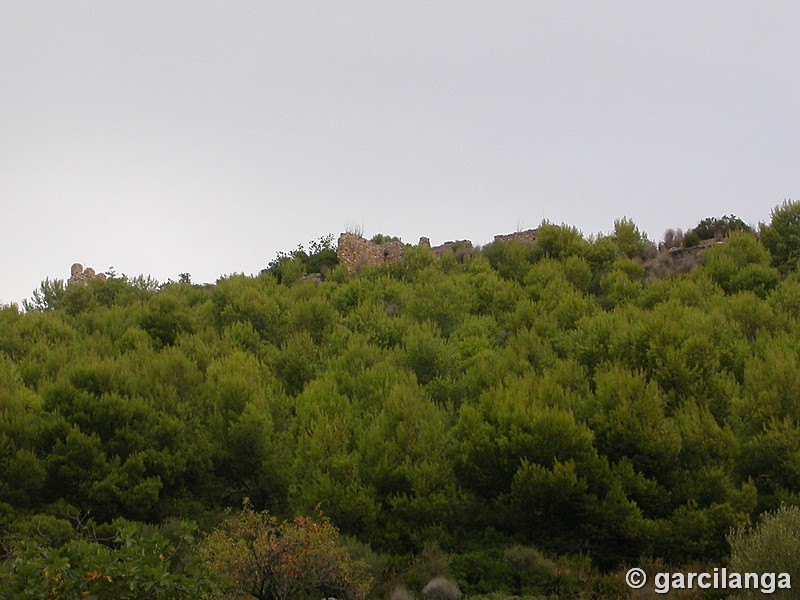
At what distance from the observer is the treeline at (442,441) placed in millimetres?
16484

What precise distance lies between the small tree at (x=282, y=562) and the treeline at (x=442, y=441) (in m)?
0.93

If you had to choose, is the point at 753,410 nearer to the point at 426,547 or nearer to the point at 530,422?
the point at 530,422

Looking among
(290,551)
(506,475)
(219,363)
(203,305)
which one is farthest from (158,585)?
(203,305)

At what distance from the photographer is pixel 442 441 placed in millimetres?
Result: 18812

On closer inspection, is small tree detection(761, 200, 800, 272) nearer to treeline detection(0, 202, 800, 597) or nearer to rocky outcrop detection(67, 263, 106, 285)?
treeline detection(0, 202, 800, 597)

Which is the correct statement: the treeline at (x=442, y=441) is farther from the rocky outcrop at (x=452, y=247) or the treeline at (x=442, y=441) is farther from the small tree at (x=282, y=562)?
the rocky outcrop at (x=452, y=247)

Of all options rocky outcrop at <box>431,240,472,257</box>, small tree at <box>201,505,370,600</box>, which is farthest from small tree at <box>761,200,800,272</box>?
small tree at <box>201,505,370,600</box>

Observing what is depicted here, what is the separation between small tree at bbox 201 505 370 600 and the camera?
12758mm

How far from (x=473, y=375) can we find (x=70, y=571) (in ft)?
43.5

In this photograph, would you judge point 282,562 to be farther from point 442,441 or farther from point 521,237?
point 521,237

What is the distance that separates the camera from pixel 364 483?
18.2m

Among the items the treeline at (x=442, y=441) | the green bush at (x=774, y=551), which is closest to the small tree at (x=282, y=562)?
the treeline at (x=442, y=441)

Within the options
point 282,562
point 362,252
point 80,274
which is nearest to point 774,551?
point 282,562

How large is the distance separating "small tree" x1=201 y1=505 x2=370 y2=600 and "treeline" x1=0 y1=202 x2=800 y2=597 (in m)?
0.93
